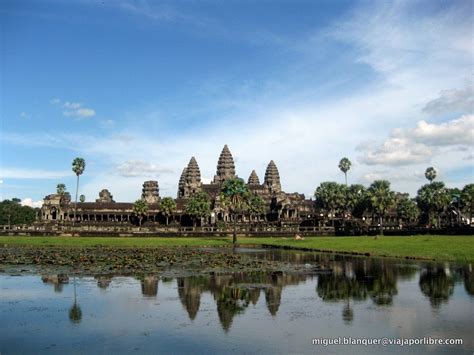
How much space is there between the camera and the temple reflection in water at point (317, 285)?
804 inches

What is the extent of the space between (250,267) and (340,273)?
6462 mm

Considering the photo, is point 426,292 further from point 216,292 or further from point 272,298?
point 216,292

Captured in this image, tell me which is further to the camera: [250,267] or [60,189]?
[60,189]

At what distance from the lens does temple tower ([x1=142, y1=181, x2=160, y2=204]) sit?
162625mm

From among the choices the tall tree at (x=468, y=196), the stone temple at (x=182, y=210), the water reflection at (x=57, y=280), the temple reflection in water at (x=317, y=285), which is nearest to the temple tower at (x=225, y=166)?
the stone temple at (x=182, y=210)

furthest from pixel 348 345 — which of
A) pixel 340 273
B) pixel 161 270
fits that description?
pixel 161 270

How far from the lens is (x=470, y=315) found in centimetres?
1775

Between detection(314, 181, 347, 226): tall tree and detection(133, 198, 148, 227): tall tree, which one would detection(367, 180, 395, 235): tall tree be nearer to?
detection(314, 181, 347, 226): tall tree

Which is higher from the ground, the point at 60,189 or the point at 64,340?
the point at 60,189

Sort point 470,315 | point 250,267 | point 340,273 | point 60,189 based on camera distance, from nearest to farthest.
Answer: point 470,315 < point 340,273 < point 250,267 < point 60,189

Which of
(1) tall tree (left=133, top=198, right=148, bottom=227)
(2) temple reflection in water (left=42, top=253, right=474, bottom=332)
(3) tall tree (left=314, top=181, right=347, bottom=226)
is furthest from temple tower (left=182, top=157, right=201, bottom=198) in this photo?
(2) temple reflection in water (left=42, top=253, right=474, bottom=332)

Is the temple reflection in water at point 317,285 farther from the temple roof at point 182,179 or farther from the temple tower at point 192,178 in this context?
the temple roof at point 182,179

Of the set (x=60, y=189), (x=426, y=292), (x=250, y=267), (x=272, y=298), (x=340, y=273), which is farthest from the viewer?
(x=60, y=189)

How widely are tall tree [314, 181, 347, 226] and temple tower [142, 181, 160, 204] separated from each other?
67.2 m
